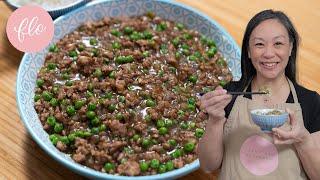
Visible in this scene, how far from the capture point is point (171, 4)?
7.84ft

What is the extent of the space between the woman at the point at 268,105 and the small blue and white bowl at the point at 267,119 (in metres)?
0.02

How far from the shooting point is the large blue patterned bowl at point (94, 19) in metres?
1.68

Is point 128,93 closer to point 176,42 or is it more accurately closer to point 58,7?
point 176,42

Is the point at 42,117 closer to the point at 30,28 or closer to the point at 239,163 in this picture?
the point at 30,28

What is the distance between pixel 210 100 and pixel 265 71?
5.2 inches

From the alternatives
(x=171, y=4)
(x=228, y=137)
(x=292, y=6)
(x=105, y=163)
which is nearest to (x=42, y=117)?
(x=105, y=163)

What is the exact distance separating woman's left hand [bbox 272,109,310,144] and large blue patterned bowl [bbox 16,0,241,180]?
771 millimetres

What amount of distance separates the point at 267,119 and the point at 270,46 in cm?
15

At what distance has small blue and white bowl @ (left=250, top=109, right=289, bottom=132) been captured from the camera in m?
0.89

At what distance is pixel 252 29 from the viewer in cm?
94

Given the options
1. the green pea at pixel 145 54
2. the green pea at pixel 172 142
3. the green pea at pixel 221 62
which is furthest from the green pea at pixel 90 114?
the green pea at pixel 221 62

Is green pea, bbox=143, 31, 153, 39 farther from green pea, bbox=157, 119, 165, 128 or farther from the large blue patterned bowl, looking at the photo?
green pea, bbox=157, 119, 165, 128

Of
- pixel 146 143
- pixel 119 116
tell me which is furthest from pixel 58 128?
pixel 146 143

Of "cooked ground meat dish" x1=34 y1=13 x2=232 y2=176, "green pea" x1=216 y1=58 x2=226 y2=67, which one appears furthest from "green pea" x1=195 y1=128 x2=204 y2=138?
"green pea" x1=216 y1=58 x2=226 y2=67
